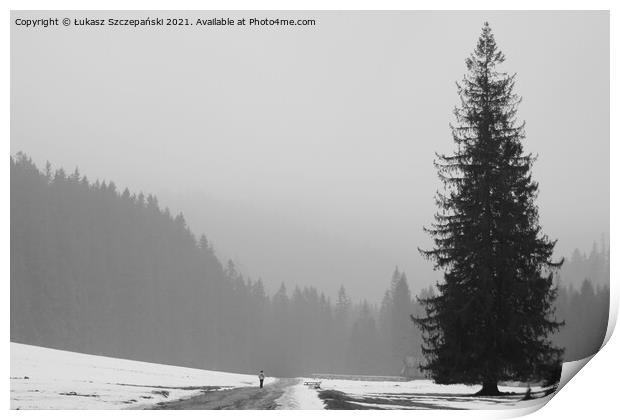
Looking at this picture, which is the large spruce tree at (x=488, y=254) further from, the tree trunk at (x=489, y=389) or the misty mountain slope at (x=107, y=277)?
the misty mountain slope at (x=107, y=277)

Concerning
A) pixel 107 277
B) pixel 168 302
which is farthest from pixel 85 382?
pixel 168 302

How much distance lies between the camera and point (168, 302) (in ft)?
47.3

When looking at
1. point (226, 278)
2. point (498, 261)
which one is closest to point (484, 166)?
point (498, 261)

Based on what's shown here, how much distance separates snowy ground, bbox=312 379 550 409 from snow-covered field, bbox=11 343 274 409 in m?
2.29

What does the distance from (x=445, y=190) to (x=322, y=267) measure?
2728mm

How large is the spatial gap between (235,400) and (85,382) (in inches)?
106

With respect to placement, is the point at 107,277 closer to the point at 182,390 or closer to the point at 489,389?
the point at 182,390

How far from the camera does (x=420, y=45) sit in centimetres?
1451

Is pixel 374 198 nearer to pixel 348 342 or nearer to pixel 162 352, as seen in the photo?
pixel 348 342

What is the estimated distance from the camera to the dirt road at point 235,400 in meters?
14.0

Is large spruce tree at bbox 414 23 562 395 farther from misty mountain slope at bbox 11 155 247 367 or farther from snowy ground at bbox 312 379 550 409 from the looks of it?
misty mountain slope at bbox 11 155 247 367

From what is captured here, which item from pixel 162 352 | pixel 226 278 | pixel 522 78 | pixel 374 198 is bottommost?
pixel 162 352

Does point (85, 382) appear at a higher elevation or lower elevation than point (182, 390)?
higher

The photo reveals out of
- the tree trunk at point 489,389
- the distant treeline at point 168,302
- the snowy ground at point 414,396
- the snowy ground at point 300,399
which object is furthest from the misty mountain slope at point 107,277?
the tree trunk at point 489,389
